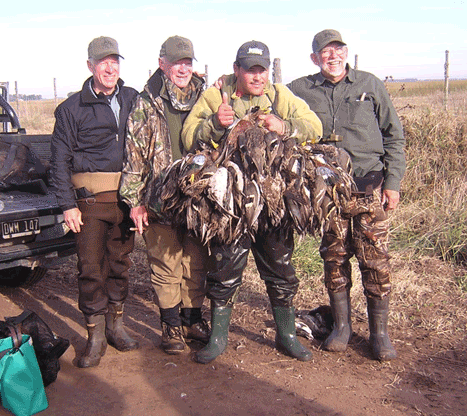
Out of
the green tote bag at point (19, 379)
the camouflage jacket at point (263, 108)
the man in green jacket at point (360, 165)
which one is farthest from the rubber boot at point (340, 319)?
the green tote bag at point (19, 379)

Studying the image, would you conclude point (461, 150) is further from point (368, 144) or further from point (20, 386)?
point (20, 386)

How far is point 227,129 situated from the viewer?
11.6 ft

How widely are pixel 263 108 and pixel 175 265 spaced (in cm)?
143

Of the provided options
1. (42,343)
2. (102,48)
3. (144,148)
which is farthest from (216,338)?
(102,48)

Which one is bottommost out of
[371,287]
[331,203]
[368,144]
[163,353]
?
[163,353]

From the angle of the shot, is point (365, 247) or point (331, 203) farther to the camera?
point (365, 247)

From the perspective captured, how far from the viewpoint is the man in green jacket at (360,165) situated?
A: 409 centimetres

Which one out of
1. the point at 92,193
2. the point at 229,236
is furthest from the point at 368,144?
the point at 92,193

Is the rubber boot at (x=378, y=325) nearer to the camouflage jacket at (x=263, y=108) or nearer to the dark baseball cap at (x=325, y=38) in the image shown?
the camouflage jacket at (x=263, y=108)

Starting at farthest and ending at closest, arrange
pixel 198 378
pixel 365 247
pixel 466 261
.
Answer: pixel 466 261, pixel 365 247, pixel 198 378

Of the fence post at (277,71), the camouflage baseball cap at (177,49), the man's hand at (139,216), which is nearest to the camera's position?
the camouflage baseball cap at (177,49)

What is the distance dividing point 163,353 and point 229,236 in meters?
1.34

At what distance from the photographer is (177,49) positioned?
3.86 m

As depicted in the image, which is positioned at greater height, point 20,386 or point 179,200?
point 179,200
